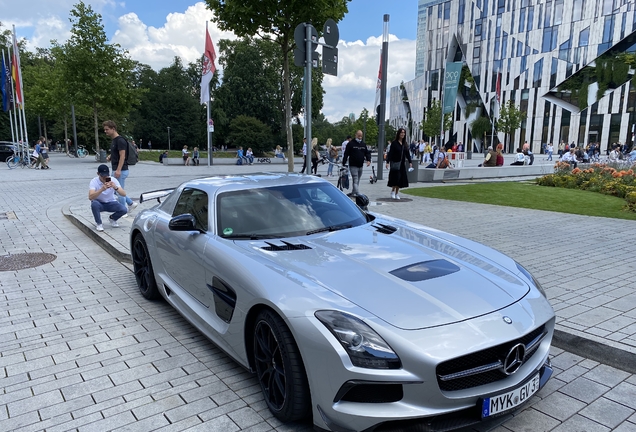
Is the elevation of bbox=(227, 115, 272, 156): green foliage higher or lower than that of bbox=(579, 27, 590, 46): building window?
lower


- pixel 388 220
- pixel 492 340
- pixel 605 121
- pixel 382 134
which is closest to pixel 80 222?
pixel 388 220

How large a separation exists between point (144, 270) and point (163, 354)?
1.55 m

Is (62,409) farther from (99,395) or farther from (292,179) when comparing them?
(292,179)

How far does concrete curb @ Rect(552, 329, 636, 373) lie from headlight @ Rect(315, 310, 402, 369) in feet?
7.51

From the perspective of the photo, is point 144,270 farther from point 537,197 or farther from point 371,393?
point 537,197

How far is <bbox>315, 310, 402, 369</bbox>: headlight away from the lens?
2.22m

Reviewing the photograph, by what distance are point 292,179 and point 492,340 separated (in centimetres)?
259

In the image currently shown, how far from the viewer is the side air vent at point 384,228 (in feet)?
12.7

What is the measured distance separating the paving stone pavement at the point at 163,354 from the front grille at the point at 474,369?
1.58 feet

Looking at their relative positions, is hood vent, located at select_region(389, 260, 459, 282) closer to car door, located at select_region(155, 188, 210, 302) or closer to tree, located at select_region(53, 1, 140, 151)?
car door, located at select_region(155, 188, 210, 302)

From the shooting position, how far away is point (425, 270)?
9.69 ft

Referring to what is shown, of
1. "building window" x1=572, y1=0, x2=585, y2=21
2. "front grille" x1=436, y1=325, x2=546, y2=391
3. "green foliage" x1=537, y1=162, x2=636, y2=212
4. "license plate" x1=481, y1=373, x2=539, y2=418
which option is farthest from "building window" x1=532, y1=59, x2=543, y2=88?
"front grille" x1=436, y1=325, x2=546, y2=391

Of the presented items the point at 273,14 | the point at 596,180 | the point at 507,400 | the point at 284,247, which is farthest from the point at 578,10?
the point at 507,400

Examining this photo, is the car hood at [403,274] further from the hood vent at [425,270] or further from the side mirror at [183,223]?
the side mirror at [183,223]
